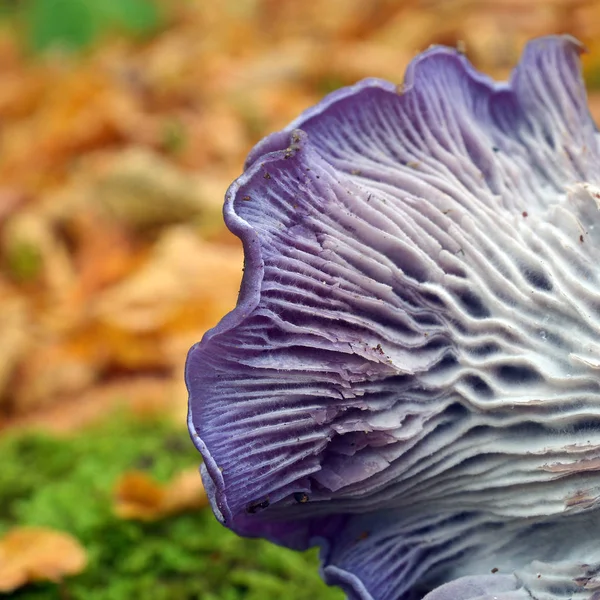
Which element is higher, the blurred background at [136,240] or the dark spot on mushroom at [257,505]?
the blurred background at [136,240]

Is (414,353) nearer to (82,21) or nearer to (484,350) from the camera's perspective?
Answer: (484,350)

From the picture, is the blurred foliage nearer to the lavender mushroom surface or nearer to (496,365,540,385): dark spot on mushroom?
the lavender mushroom surface

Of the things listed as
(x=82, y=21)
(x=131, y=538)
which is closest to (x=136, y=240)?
(x=131, y=538)

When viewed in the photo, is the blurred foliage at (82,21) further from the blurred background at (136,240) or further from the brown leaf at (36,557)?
the brown leaf at (36,557)

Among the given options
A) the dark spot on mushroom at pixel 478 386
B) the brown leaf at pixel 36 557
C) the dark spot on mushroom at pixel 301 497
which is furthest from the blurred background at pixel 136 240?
the dark spot on mushroom at pixel 478 386

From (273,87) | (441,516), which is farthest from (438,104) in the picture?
(273,87)
